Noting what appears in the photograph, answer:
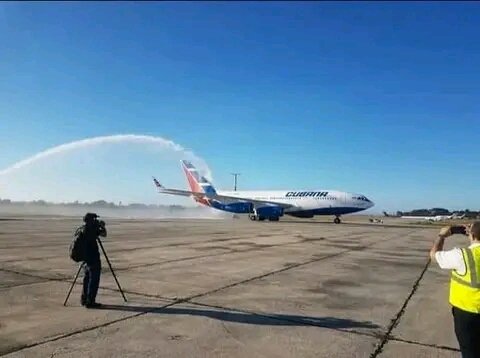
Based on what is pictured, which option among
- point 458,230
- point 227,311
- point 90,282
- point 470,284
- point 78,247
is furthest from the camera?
point 78,247

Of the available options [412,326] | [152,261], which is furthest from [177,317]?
[152,261]

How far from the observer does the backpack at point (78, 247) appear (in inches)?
328

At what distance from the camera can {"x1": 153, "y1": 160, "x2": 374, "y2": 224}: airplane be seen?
57562mm

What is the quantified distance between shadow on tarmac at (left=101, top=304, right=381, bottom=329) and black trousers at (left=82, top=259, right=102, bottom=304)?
0.31 m

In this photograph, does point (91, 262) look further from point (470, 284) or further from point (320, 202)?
point (320, 202)

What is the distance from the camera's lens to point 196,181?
73.4m

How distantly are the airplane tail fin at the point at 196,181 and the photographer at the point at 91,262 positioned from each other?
61677 millimetres

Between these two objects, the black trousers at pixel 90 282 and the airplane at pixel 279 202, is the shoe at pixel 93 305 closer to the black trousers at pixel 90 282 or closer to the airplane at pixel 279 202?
the black trousers at pixel 90 282

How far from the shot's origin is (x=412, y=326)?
7.56 m

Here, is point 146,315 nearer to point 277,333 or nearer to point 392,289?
point 277,333

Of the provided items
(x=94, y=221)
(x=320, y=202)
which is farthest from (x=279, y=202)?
(x=94, y=221)

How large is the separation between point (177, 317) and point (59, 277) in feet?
16.4

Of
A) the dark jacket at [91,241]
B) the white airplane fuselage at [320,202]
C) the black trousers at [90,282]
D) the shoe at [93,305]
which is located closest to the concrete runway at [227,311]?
the shoe at [93,305]

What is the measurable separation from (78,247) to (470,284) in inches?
267
